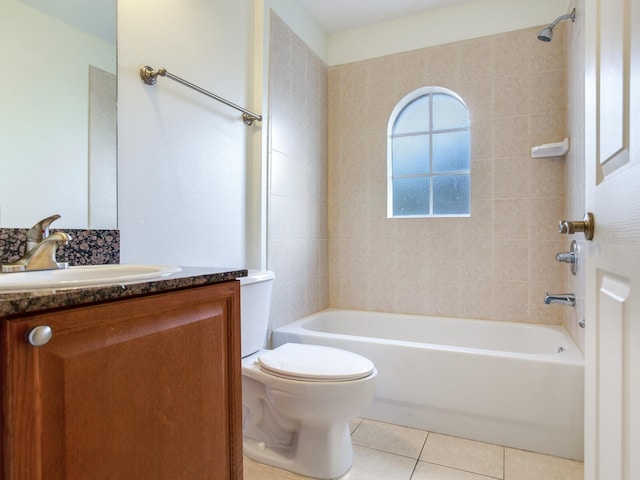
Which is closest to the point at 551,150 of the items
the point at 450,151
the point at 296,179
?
the point at 450,151

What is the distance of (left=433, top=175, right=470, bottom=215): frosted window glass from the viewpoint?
2559mm

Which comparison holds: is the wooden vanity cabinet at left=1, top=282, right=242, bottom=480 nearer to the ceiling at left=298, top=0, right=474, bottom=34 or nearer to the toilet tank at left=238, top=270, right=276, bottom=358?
the toilet tank at left=238, top=270, right=276, bottom=358

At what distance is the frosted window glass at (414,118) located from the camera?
269 centimetres

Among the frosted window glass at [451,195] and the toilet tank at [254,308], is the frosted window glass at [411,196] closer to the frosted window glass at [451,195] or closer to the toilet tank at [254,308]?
the frosted window glass at [451,195]

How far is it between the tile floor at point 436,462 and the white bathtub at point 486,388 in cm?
7

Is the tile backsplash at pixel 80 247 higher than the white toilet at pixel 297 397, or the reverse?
the tile backsplash at pixel 80 247

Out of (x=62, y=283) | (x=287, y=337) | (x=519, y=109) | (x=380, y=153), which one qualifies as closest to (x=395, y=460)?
(x=287, y=337)

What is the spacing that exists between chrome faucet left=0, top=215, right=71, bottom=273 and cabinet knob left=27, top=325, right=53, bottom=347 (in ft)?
1.69

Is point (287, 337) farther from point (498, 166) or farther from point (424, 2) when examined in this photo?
point (424, 2)

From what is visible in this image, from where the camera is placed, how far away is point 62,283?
65cm

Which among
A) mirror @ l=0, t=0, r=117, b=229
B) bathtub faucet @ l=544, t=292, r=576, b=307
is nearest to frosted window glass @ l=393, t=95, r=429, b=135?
bathtub faucet @ l=544, t=292, r=576, b=307

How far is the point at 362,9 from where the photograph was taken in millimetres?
2518

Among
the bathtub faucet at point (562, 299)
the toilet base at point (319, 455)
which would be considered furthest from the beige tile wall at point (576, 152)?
the toilet base at point (319, 455)

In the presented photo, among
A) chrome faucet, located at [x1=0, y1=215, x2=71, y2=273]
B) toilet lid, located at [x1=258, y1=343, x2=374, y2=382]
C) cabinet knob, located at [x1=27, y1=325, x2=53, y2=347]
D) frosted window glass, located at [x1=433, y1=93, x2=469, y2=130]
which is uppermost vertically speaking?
frosted window glass, located at [x1=433, y1=93, x2=469, y2=130]
